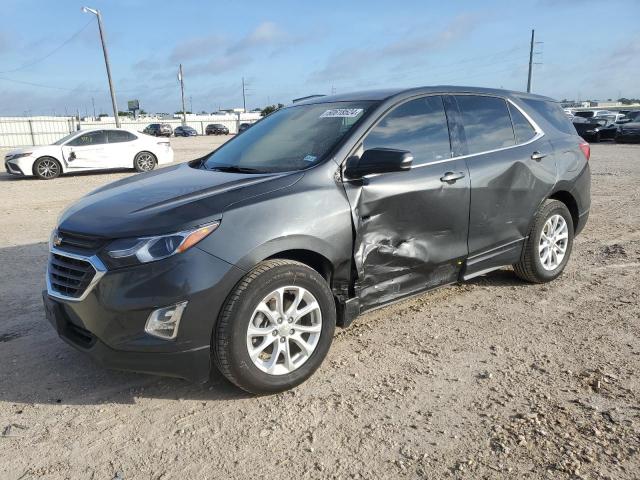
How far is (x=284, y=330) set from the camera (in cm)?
321

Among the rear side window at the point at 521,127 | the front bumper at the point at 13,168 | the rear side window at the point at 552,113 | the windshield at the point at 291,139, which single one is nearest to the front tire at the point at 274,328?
the windshield at the point at 291,139

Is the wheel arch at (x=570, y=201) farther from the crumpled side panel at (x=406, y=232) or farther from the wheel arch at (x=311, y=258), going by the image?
the wheel arch at (x=311, y=258)

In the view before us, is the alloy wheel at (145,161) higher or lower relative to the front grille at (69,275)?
lower

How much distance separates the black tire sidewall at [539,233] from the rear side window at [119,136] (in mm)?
13779

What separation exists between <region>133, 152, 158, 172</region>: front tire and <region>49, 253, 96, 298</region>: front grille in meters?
13.6

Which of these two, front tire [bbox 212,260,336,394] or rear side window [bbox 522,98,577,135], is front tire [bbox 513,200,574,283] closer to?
rear side window [bbox 522,98,577,135]

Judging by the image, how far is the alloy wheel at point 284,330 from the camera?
123 inches

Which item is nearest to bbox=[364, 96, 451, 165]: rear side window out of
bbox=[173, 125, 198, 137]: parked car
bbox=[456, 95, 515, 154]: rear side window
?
bbox=[456, 95, 515, 154]: rear side window

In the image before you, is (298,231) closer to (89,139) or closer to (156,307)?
(156,307)

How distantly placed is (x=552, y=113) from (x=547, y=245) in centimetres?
131

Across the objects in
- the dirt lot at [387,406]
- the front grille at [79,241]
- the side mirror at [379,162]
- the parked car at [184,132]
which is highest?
the side mirror at [379,162]

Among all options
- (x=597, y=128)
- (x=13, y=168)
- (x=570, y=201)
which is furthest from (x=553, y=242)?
(x=597, y=128)

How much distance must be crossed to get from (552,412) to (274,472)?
1.55 m

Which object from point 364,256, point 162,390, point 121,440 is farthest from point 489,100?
point 121,440
